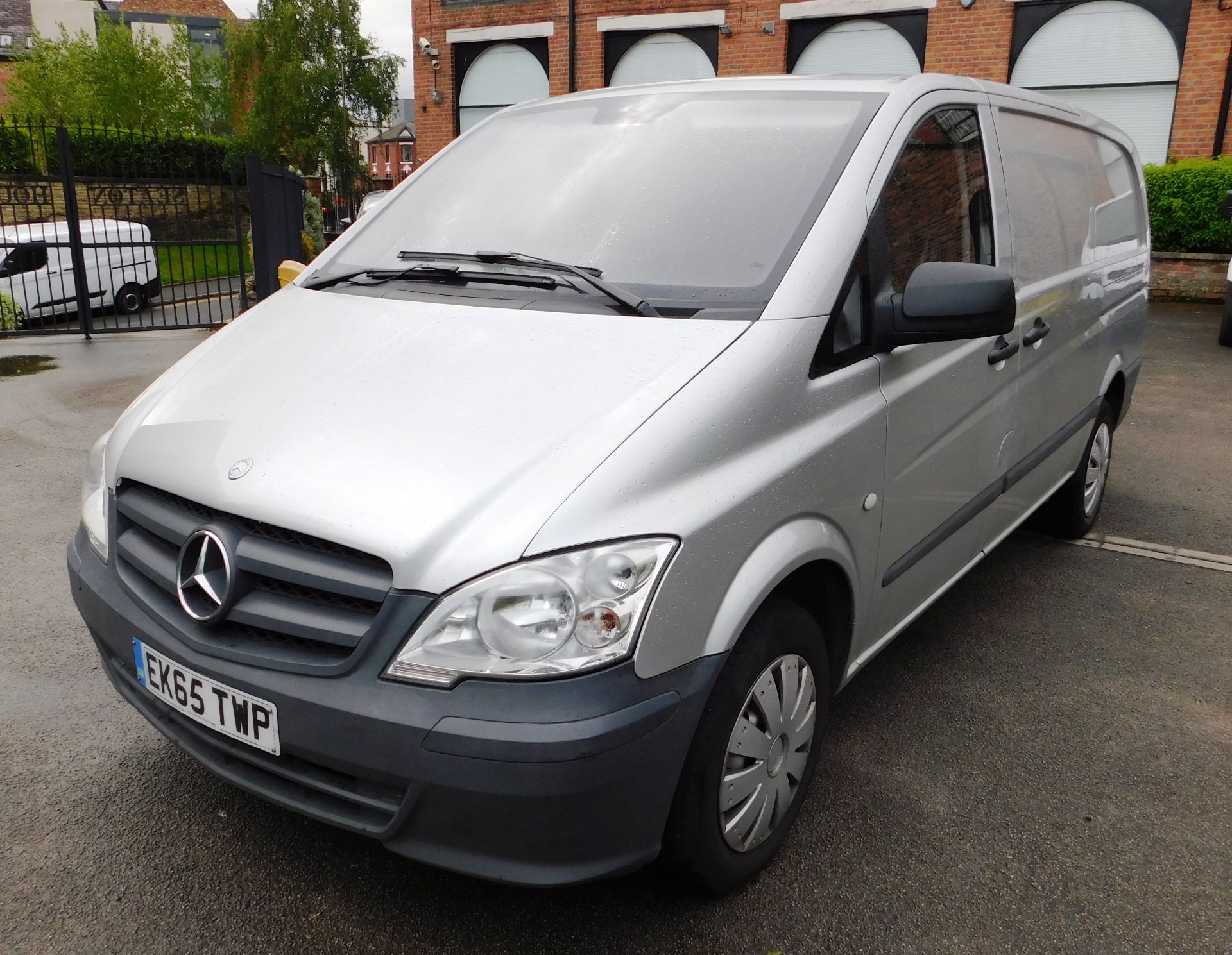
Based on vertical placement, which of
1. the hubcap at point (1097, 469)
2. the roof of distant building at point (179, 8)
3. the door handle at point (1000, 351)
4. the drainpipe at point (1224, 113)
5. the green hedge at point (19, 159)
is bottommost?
the hubcap at point (1097, 469)

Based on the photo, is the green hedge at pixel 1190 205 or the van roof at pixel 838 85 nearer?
the van roof at pixel 838 85

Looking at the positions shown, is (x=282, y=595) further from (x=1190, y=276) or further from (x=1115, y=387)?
(x=1190, y=276)

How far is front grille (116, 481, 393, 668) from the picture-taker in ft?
6.13

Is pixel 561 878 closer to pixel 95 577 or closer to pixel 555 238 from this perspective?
pixel 95 577

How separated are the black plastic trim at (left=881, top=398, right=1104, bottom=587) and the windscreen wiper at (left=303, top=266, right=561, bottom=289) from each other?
1201 mm

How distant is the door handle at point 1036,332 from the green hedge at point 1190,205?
35.7 ft

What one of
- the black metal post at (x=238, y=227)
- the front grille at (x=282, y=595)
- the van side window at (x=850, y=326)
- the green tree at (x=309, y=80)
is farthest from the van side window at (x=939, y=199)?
the green tree at (x=309, y=80)

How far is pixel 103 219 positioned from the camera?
35.4 ft

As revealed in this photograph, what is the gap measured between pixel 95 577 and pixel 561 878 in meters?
1.30

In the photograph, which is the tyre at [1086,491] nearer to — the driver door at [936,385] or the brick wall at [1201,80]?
the driver door at [936,385]

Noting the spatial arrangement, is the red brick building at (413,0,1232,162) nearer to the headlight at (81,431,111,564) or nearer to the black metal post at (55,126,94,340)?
the black metal post at (55,126,94,340)

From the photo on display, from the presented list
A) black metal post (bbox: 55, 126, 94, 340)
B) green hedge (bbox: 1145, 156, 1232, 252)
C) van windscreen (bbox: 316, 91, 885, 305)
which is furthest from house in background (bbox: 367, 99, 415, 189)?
van windscreen (bbox: 316, 91, 885, 305)

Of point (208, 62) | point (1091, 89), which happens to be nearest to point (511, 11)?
point (1091, 89)

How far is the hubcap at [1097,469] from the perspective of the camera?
4598mm
